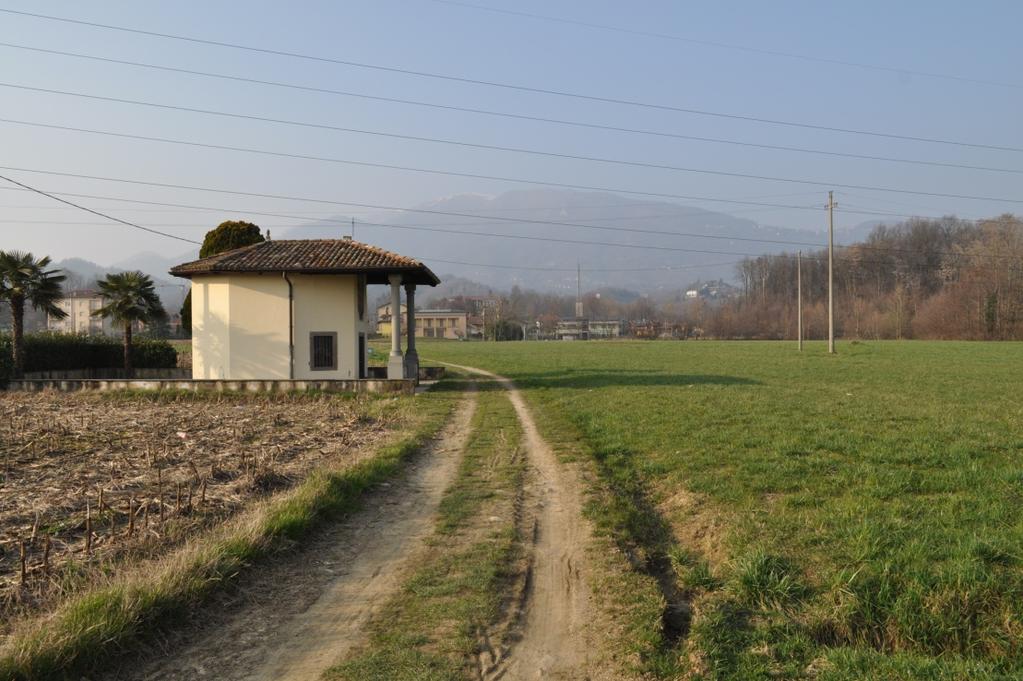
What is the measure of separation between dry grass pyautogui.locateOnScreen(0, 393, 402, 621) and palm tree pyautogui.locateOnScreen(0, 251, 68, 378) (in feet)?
24.4

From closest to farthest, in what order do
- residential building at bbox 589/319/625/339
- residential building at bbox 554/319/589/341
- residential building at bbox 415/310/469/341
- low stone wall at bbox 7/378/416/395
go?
1. low stone wall at bbox 7/378/416/395
2. residential building at bbox 415/310/469/341
3. residential building at bbox 554/319/589/341
4. residential building at bbox 589/319/625/339

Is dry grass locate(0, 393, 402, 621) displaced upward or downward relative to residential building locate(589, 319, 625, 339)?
downward

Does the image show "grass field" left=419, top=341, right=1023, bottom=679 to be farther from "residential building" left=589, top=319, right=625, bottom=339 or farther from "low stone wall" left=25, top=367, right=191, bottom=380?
"residential building" left=589, top=319, right=625, bottom=339

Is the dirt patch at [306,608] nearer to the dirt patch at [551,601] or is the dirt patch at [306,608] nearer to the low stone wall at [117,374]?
the dirt patch at [551,601]

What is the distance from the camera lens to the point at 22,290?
28172 mm

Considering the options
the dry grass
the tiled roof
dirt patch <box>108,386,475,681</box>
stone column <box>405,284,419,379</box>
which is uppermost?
the tiled roof

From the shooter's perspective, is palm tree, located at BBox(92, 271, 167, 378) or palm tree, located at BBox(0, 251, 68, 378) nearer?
palm tree, located at BBox(0, 251, 68, 378)

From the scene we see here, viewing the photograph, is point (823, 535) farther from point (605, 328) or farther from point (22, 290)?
point (605, 328)

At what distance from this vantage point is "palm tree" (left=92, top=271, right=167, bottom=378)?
31641 millimetres

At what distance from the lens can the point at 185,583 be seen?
5.43 metres

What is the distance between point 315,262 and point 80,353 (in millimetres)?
15338

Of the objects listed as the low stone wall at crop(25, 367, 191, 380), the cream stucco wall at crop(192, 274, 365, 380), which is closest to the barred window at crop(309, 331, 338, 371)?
the cream stucco wall at crop(192, 274, 365, 380)

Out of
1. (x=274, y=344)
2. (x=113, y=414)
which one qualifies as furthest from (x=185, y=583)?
(x=274, y=344)

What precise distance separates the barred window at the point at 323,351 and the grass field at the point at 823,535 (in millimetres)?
13681
